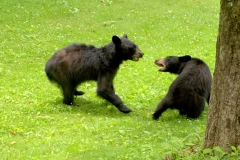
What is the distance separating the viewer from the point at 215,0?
85.0 feet

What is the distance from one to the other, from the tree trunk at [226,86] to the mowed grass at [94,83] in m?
0.47

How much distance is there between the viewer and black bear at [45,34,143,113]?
10.3 meters

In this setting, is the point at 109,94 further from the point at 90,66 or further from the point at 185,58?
the point at 185,58

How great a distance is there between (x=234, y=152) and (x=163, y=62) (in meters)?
5.00

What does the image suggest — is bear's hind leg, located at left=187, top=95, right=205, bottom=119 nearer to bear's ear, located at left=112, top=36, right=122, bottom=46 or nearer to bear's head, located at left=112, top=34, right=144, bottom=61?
bear's head, located at left=112, top=34, right=144, bottom=61

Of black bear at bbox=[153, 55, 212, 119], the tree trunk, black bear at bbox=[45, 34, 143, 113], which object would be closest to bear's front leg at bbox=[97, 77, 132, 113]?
black bear at bbox=[45, 34, 143, 113]

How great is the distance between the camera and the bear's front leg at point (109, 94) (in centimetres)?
1006

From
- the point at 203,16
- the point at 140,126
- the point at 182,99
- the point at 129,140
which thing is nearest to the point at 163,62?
the point at 182,99

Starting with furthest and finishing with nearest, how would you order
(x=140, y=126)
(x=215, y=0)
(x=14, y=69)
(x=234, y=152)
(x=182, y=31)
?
1. (x=215, y=0)
2. (x=182, y=31)
3. (x=14, y=69)
4. (x=140, y=126)
5. (x=234, y=152)

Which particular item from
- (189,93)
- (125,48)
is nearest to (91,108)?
(125,48)

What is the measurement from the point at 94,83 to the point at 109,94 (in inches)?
113

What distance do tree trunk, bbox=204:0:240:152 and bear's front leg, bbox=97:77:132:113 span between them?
4.03m

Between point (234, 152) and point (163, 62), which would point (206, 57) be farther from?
point (234, 152)

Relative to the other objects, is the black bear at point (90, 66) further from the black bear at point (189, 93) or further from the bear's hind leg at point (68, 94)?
the black bear at point (189, 93)
